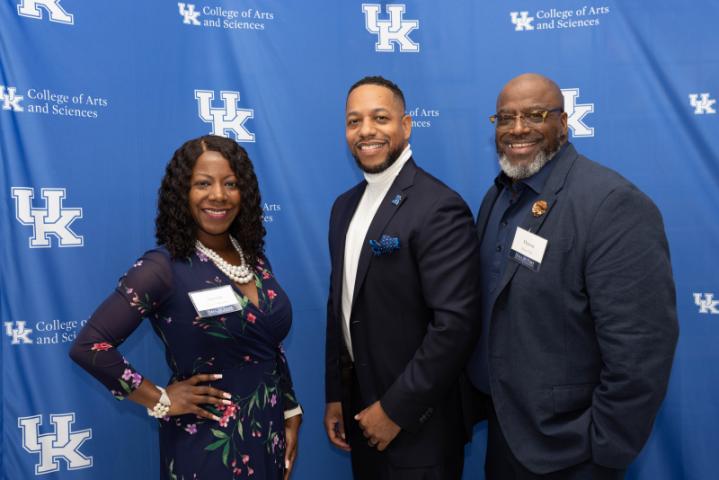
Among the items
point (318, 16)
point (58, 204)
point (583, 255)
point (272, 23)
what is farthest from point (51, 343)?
point (583, 255)

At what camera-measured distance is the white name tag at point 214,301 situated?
1849 millimetres

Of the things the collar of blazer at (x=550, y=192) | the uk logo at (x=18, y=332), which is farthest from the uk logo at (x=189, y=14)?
the collar of blazer at (x=550, y=192)

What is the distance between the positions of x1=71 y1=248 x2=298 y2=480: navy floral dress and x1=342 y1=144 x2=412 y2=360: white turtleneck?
0.34 metres

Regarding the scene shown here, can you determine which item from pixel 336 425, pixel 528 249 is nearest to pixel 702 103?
pixel 528 249

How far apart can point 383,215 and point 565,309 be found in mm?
739

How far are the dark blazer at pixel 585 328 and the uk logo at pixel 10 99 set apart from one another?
7.75 feet

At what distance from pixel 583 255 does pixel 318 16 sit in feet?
7.16

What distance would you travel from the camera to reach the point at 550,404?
5.92 ft

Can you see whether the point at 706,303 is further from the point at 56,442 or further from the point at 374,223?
the point at 56,442

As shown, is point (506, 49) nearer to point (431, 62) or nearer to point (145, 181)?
point (431, 62)

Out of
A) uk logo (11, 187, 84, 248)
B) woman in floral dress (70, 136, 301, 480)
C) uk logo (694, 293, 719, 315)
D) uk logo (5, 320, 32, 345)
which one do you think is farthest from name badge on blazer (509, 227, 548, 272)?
uk logo (5, 320, 32, 345)

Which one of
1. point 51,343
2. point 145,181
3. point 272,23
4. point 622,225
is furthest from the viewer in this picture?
point 272,23

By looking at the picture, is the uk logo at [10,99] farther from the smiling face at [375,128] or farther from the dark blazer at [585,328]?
the dark blazer at [585,328]

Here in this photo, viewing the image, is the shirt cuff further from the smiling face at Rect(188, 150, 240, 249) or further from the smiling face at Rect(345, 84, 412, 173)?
the smiling face at Rect(345, 84, 412, 173)
